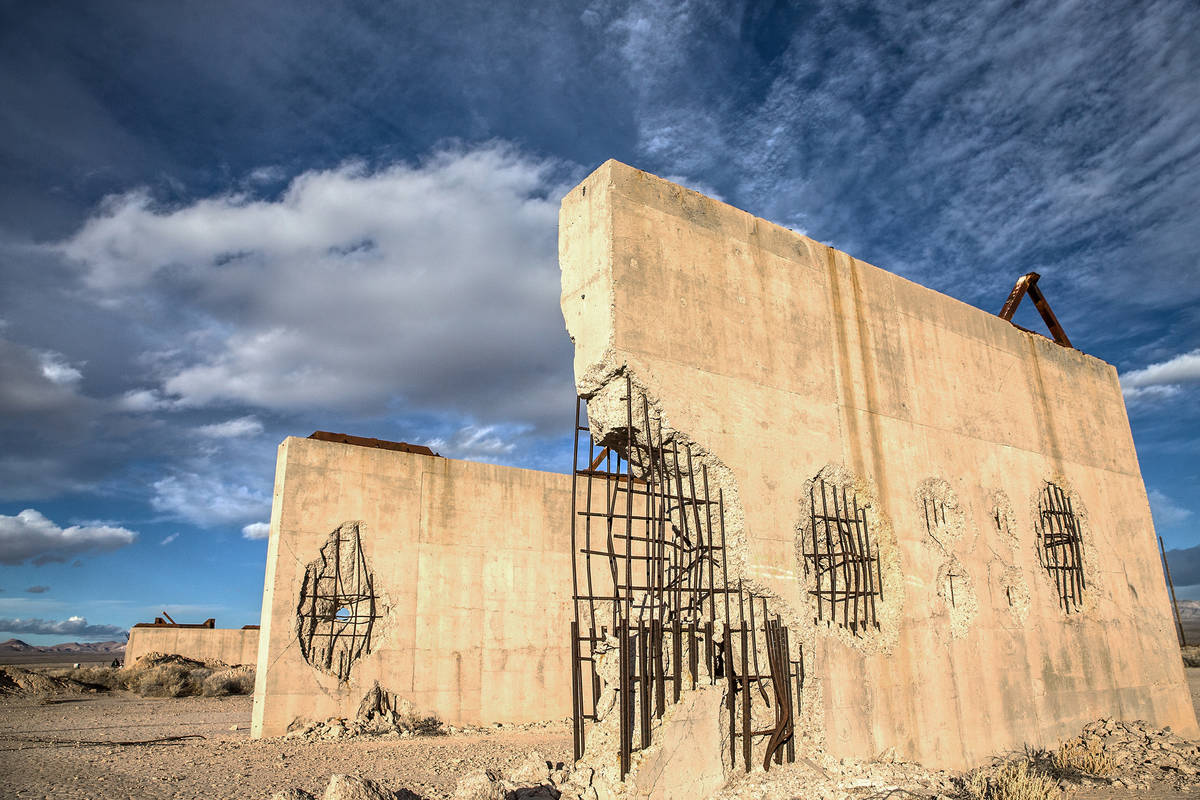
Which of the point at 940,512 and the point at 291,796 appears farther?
the point at 940,512

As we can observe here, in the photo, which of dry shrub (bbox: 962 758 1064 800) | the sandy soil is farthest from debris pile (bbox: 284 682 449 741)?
dry shrub (bbox: 962 758 1064 800)

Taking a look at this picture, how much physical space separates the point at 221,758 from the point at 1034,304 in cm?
Result: 1070

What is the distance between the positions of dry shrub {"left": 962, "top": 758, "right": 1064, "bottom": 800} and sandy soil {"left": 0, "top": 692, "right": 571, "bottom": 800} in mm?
3465

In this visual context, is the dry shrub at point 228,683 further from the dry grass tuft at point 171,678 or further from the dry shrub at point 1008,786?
the dry shrub at point 1008,786

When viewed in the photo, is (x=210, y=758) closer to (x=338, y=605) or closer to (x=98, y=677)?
(x=338, y=605)

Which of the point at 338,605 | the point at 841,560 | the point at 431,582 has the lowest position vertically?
the point at 338,605

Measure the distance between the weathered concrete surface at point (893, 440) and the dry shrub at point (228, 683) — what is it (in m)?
13.8

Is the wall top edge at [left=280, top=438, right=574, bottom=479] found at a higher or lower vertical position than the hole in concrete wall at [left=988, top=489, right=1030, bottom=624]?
higher

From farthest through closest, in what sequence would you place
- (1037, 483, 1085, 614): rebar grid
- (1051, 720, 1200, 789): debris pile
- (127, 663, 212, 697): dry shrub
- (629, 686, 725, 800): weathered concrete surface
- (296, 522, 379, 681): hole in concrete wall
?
(127, 663, 212, 697): dry shrub → (296, 522, 379, 681): hole in concrete wall → (1037, 483, 1085, 614): rebar grid → (1051, 720, 1200, 789): debris pile → (629, 686, 725, 800): weathered concrete surface

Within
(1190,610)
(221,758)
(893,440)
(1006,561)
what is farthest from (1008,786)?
(1190,610)

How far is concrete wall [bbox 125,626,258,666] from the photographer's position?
16.9 meters

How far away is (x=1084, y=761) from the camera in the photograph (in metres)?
7.05

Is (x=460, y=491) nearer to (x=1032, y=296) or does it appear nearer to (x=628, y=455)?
(x=628, y=455)

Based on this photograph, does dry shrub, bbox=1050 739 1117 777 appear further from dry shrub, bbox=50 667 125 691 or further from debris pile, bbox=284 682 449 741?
dry shrub, bbox=50 667 125 691
